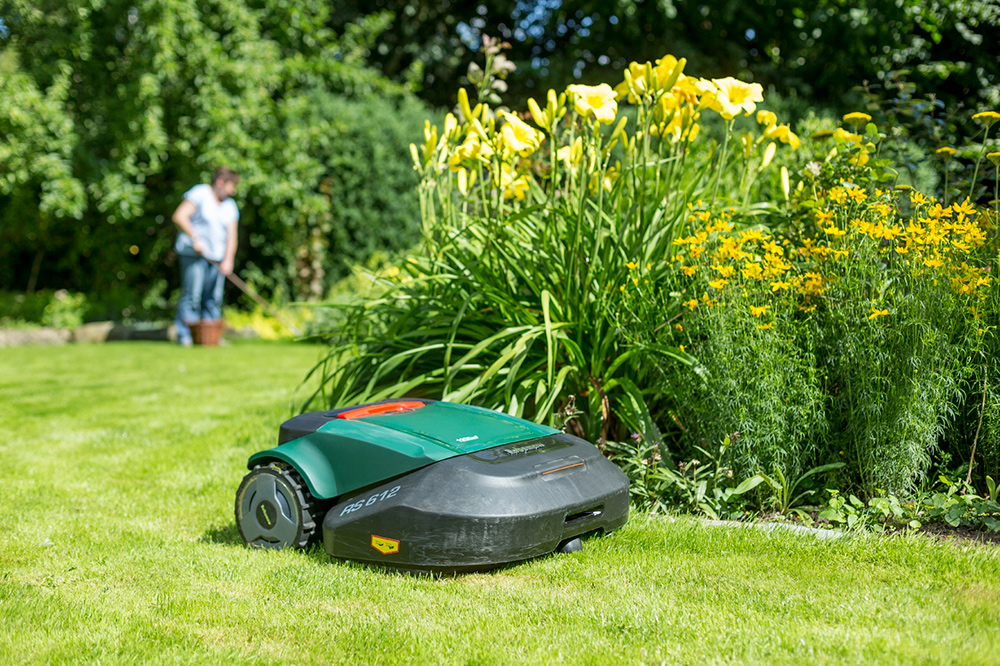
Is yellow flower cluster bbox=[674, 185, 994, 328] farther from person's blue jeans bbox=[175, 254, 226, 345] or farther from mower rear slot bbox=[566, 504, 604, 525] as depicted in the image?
person's blue jeans bbox=[175, 254, 226, 345]

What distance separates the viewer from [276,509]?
270cm

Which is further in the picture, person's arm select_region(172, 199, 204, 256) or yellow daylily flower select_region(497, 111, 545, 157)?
person's arm select_region(172, 199, 204, 256)

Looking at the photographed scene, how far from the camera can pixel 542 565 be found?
2.52m

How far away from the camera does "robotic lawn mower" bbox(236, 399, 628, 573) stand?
2371 mm

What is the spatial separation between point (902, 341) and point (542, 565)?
131cm

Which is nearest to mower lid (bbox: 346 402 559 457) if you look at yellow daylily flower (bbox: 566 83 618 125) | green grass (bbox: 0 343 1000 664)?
green grass (bbox: 0 343 1000 664)

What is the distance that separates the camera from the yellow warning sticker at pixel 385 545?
2.42 m

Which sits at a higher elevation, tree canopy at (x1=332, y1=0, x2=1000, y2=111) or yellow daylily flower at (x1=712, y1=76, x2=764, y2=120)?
tree canopy at (x1=332, y1=0, x2=1000, y2=111)

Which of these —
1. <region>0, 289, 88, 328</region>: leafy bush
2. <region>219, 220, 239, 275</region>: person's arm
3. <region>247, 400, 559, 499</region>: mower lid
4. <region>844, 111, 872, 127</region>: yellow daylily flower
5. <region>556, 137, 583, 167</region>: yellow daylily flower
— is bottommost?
<region>0, 289, 88, 328</region>: leafy bush

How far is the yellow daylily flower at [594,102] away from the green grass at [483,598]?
4.70ft

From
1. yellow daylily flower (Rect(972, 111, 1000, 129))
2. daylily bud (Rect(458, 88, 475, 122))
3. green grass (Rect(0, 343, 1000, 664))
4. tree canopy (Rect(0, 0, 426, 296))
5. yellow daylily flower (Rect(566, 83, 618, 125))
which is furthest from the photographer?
tree canopy (Rect(0, 0, 426, 296))

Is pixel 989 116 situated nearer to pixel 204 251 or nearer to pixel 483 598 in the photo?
pixel 483 598

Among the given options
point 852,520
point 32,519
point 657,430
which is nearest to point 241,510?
point 32,519

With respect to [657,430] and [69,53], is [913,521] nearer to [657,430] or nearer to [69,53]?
[657,430]
